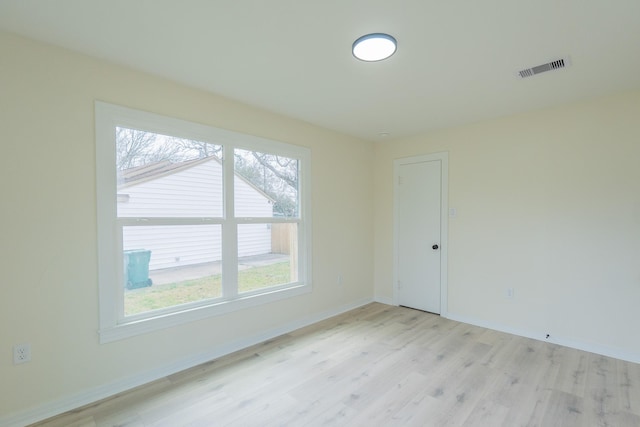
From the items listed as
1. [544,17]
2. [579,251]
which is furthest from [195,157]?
[579,251]

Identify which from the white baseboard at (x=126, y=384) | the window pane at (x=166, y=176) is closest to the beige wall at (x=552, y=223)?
the white baseboard at (x=126, y=384)

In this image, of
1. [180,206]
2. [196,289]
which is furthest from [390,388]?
[180,206]

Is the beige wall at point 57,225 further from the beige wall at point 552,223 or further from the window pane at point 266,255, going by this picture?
the beige wall at point 552,223

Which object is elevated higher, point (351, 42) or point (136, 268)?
point (351, 42)

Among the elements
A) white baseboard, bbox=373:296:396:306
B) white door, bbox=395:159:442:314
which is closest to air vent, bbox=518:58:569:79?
white door, bbox=395:159:442:314

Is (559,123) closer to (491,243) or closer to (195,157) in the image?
(491,243)

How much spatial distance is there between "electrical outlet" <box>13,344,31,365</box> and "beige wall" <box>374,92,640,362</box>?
4065 mm

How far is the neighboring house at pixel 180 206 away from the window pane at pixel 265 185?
0.04 feet

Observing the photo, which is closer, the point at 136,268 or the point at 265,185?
the point at 136,268

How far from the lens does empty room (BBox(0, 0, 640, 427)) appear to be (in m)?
1.87

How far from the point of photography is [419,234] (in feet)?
13.6

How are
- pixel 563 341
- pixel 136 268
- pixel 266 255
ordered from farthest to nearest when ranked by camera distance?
pixel 266 255, pixel 563 341, pixel 136 268

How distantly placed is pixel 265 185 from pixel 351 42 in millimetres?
1777

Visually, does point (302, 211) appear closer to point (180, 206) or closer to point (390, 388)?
point (180, 206)
